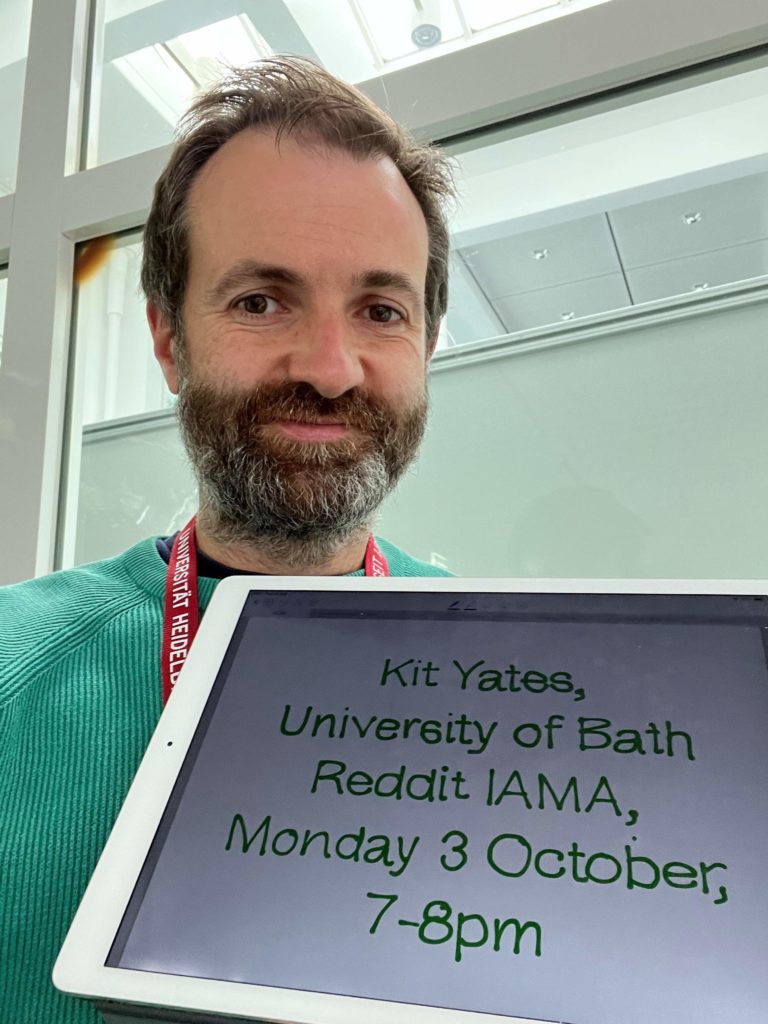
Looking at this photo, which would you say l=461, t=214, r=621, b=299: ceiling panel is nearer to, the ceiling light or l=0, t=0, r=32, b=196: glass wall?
the ceiling light

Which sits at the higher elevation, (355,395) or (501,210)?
(501,210)

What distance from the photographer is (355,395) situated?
757 millimetres

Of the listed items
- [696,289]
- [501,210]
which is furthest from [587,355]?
[501,210]

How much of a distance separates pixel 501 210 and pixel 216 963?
1.12 metres

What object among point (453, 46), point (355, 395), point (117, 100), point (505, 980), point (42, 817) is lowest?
point (505, 980)

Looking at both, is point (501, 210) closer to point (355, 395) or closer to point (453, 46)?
point (453, 46)

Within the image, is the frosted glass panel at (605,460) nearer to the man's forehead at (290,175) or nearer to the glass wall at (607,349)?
the glass wall at (607,349)

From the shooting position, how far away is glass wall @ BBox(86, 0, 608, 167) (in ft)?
4.08

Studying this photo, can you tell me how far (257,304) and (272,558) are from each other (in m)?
0.25

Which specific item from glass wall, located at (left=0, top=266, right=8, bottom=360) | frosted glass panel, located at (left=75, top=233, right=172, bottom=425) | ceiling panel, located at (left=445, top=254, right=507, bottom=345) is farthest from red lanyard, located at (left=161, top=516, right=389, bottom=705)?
glass wall, located at (left=0, top=266, right=8, bottom=360)

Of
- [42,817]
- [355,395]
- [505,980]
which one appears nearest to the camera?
[505,980]

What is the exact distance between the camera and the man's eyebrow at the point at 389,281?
2.56 feet

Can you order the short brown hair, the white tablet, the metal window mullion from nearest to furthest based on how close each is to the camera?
1. the white tablet
2. the short brown hair
3. the metal window mullion

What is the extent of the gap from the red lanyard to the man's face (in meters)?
0.05
